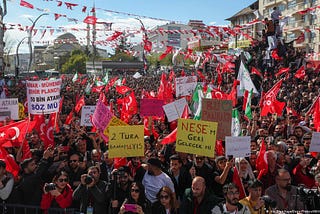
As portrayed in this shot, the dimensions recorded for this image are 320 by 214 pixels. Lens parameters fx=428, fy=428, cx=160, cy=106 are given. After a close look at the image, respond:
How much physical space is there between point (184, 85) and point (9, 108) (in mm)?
5711

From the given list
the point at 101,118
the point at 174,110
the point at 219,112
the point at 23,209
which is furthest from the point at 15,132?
the point at 219,112

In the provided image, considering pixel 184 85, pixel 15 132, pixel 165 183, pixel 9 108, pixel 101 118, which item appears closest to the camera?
pixel 165 183

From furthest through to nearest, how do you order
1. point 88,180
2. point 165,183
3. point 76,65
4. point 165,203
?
1. point 76,65
2. point 165,183
3. point 88,180
4. point 165,203

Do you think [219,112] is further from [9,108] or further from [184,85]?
[184,85]

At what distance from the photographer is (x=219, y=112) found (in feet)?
26.3

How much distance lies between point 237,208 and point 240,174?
60.7 inches

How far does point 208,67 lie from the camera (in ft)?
116

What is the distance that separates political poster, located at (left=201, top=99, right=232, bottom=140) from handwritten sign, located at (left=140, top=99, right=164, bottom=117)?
298 cm

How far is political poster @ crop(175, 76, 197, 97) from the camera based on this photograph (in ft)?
45.8

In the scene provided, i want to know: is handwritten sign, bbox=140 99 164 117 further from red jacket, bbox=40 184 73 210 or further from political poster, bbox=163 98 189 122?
red jacket, bbox=40 184 73 210

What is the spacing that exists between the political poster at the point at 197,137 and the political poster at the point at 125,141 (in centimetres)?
61

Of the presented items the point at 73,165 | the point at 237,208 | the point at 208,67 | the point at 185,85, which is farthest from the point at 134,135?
the point at 208,67

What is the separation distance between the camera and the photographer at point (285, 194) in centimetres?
538

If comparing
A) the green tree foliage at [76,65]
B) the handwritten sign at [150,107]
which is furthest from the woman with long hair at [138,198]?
the green tree foliage at [76,65]
